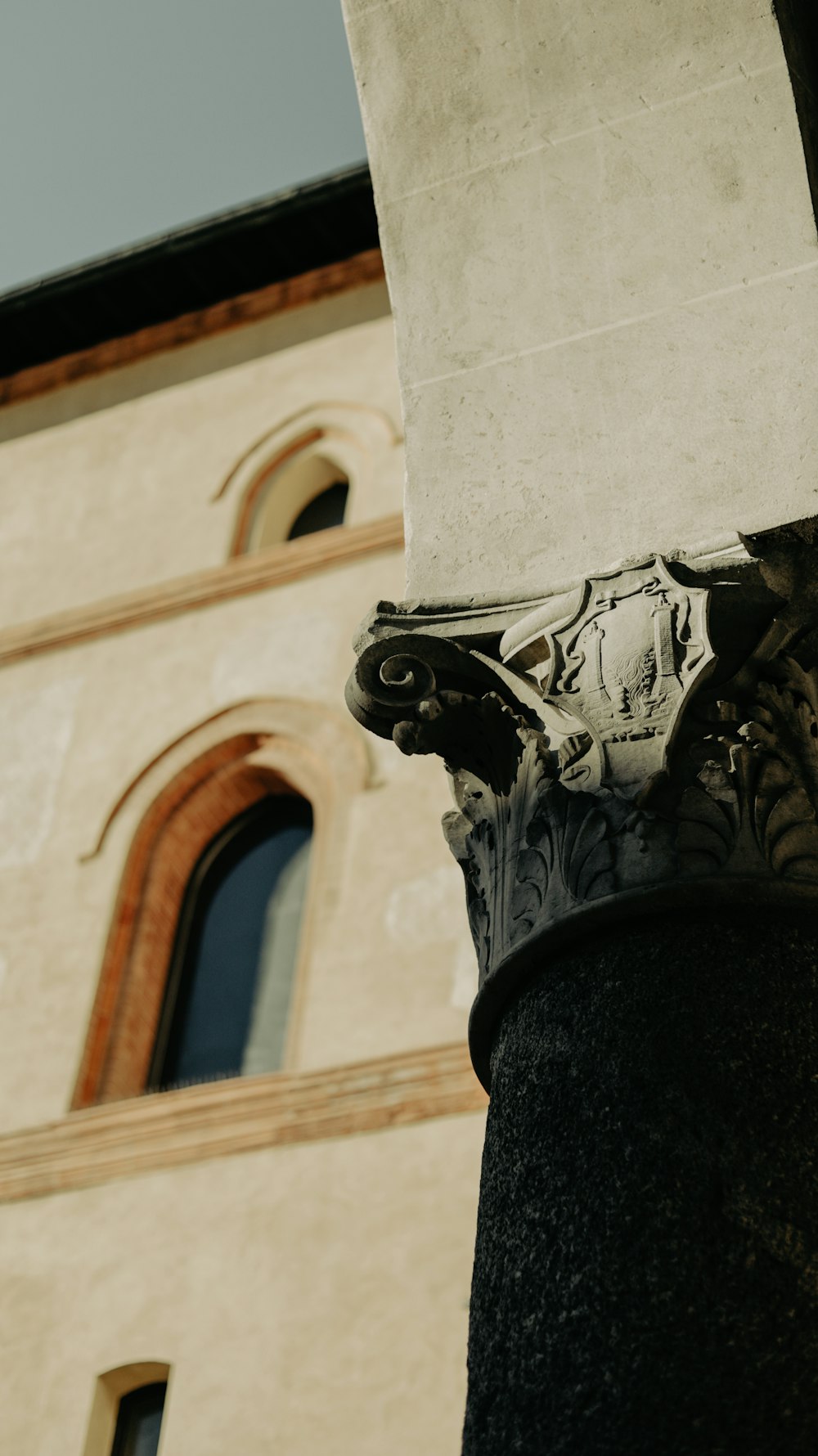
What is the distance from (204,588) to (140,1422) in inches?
159

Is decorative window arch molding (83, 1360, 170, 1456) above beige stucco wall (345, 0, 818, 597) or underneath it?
underneath

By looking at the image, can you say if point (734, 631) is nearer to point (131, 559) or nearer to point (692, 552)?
point (692, 552)

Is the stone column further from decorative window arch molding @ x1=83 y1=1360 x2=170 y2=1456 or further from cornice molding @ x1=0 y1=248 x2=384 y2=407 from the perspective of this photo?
cornice molding @ x1=0 y1=248 x2=384 y2=407

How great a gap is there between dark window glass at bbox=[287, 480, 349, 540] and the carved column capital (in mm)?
6718

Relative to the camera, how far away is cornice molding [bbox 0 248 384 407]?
395 inches

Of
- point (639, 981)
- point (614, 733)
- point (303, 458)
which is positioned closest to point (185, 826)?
point (303, 458)

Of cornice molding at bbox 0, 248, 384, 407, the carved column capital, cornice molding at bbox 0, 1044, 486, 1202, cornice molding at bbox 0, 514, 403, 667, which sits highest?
cornice molding at bbox 0, 248, 384, 407

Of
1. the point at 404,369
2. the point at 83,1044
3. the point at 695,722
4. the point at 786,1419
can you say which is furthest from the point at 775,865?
the point at 83,1044

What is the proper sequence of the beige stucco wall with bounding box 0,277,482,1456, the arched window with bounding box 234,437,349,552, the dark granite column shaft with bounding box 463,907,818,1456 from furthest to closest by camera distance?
the arched window with bounding box 234,437,349,552
the beige stucco wall with bounding box 0,277,482,1456
the dark granite column shaft with bounding box 463,907,818,1456

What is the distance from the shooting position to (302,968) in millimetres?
→ 7238

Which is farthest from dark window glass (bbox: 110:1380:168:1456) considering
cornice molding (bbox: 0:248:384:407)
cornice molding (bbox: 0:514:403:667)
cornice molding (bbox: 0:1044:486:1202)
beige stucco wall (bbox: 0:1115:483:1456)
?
cornice molding (bbox: 0:248:384:407)

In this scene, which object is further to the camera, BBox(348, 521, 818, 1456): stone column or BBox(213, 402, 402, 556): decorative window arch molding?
BBox(213, 402, 402, 556): decorative window arch molding

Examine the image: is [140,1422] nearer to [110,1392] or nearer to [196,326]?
[110,1392]

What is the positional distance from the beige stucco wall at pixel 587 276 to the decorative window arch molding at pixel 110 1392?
4.22 metres
